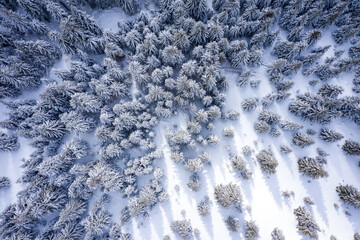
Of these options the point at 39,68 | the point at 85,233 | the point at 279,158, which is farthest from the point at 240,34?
the point at 85,233

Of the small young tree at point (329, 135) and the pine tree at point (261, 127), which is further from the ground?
the pine tree at point (261, 127)

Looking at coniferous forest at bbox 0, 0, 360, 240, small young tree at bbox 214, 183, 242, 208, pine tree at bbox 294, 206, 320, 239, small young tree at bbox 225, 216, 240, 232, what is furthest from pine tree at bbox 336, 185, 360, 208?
small young tree at bbox 225, 216, 240, 232

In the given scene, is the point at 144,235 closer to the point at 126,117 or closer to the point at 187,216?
the point at 187,216

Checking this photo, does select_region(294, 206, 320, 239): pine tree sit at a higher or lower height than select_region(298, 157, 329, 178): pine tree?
lower

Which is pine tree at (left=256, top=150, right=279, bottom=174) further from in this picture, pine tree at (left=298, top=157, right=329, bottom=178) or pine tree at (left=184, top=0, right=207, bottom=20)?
pine tree at (left=184, top=0, right=207, bottom=20)

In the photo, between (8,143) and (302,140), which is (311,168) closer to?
(302,140)

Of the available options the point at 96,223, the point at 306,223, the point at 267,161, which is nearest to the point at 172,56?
the point at 267,161

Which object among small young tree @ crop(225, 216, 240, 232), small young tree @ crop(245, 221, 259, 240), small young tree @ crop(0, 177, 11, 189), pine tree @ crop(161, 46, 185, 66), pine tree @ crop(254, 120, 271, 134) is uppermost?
pine tree @ crop(161, 46, 185, 66)

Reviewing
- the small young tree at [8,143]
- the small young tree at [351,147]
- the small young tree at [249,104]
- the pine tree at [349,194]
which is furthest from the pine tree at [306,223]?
the small young tree at [8,143]

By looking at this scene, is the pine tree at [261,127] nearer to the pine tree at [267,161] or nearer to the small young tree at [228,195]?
the pine tree at [267,161]
